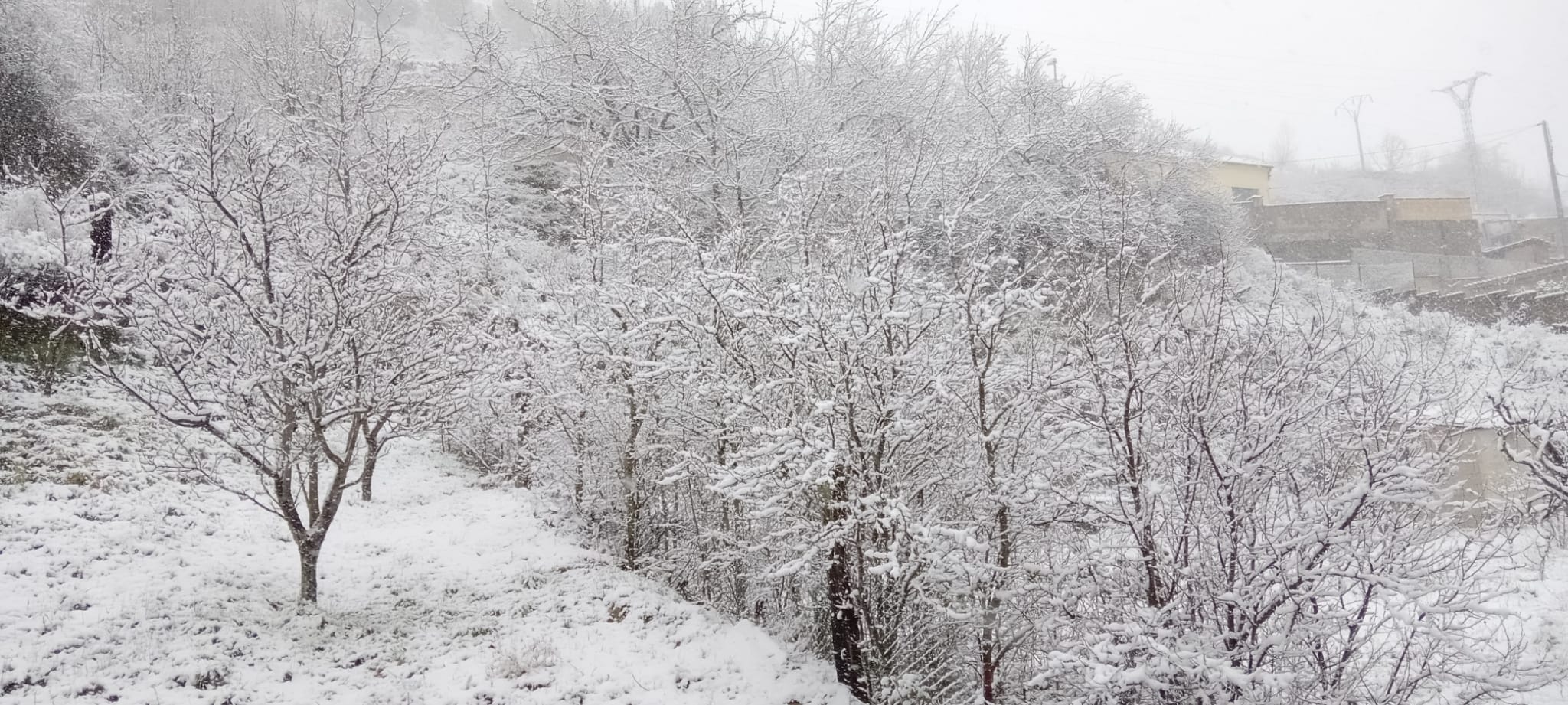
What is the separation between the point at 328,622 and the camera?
7.23 meters

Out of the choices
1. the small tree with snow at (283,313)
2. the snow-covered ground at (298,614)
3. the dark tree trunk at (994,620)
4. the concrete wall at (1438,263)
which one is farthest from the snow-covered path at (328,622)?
the concrete wall at (1438,263)

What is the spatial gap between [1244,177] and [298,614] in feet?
130

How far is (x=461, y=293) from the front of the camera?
29.9 ft

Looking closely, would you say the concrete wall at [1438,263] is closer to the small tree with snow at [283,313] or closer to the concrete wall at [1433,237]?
the concrete wall at [1433,237]

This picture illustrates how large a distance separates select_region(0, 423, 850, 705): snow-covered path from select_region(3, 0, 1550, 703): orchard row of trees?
688 millimetres

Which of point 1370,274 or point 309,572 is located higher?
point 1370,274

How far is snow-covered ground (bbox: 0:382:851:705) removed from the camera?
6031mm

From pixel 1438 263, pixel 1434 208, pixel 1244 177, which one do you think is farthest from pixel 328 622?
pixel 1434 208

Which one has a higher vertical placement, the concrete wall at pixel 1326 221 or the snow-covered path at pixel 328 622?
the concrete wall at pixel 1326 221

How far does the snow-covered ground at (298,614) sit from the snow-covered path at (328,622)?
0.02 metres

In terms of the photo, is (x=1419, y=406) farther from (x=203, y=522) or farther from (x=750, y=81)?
(x=203, y=522)

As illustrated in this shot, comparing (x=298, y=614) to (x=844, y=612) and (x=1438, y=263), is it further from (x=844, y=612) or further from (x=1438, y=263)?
(x=1438, y=263)

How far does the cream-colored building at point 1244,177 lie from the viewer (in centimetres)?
3328

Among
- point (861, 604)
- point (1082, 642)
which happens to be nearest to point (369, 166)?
point (861, 604)
